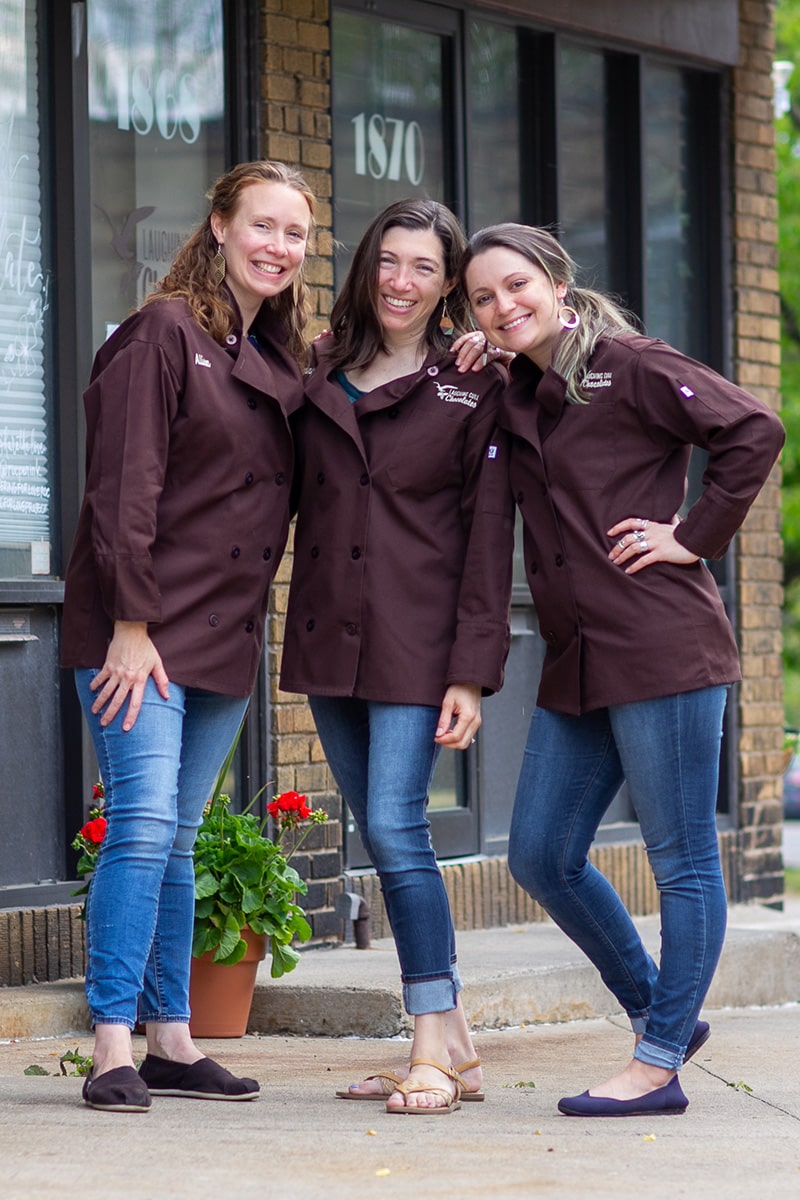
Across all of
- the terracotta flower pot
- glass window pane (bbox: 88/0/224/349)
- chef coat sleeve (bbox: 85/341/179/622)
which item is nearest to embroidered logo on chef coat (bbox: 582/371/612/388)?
chef coat sleeve (bbox: 85/341/179/622)

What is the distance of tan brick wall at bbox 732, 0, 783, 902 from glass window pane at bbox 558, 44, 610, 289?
0.68 m

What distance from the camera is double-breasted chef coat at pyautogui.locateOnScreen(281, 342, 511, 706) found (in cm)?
410

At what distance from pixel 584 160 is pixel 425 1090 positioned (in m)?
4.93

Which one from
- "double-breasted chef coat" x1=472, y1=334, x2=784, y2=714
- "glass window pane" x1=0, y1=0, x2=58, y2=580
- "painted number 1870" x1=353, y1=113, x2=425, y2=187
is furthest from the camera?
"painted number 1870" x1=353, y1=113, x2=425, y2=187

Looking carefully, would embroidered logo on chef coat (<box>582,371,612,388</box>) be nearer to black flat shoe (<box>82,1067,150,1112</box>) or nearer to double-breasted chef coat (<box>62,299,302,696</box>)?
Answer: double-breasted chef coat (<box>62,299,302,696</box>)

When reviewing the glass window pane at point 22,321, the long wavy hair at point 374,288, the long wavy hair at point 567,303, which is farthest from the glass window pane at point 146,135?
the long wavy hair at point 567,303

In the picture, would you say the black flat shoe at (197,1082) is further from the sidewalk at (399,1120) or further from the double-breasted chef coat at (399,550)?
the double-breasted chef coat at (399,550)

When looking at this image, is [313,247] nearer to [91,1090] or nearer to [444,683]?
[444,683]

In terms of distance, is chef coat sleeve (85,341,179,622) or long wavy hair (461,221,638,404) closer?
chef coat sleeve (85,341,179,622)

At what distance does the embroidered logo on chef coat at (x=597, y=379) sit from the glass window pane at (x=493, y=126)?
11.3 ft

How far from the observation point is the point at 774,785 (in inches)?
334

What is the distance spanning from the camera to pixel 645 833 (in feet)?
13.4

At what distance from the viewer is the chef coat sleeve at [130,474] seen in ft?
12.7

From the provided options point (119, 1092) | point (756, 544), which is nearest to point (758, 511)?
point (756, 544)
